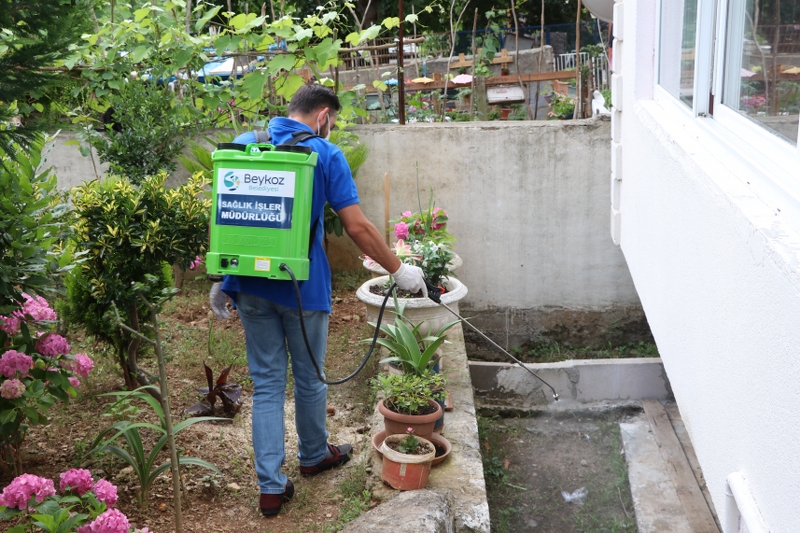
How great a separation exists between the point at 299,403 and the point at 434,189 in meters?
2.99

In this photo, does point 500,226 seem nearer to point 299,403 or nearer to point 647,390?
point 647,390

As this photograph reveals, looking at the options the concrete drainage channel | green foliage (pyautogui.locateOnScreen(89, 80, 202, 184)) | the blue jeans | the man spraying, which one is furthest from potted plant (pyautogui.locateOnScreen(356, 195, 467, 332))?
green foliage (pyautogui.locateOnScreen(89, 80, 202, 184))

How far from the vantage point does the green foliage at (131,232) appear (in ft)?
10.9

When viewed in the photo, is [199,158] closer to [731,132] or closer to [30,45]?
[30,45]

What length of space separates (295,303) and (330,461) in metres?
0.92

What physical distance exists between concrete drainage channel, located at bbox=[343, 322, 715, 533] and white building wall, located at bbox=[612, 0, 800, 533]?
100cm

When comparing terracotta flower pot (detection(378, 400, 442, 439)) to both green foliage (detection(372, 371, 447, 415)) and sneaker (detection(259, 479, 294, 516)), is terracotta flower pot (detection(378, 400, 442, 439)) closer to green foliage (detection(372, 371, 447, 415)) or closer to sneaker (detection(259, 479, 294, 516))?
green foliage (detection(372, 371, 447, 415))

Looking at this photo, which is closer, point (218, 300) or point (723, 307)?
point (723, 307)

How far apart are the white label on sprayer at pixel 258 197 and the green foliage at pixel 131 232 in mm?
529

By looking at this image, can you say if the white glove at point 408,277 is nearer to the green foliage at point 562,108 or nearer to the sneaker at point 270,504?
the sneaker at point 270,504

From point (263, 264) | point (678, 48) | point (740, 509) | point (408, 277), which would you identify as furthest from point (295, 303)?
point (678, 48)

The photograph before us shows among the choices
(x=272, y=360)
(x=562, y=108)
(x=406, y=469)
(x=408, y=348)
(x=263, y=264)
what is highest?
(x=562, y=108)

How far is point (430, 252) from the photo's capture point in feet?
16.0

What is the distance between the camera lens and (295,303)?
310 centimetres
